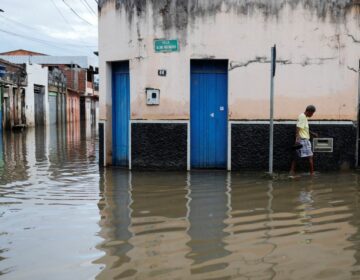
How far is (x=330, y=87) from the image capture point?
31.5 feet

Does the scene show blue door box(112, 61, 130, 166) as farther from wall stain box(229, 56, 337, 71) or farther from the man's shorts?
the man's shorts

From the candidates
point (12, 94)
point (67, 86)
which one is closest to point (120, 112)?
point (12, 94)

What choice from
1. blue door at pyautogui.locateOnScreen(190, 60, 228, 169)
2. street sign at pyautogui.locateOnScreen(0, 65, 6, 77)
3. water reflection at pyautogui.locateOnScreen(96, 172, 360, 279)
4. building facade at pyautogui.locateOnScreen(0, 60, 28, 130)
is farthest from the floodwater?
building facade at pyautogui.locateOnScreen(0, 60, 28, 130)

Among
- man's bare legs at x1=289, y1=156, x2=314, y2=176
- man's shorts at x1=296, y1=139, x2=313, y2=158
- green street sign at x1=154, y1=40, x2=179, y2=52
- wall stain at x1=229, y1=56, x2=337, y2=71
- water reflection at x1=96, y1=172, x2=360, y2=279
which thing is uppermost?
green street sign at x1=154, y1=40, x2=179, y2=52

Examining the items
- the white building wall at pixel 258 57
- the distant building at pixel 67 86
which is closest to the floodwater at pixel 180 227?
the white building wall at pixel 258 57

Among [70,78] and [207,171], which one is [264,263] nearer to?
[207,171]

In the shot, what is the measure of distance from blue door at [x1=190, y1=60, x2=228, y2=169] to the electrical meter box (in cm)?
73

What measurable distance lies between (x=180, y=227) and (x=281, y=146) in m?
4.64

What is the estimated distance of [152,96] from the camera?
968 cm

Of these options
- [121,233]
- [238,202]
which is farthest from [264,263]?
[238,202]

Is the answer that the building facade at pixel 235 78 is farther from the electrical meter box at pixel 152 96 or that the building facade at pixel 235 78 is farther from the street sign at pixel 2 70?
the street sign at pixel 2 70

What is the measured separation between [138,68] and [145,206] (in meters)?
3.88

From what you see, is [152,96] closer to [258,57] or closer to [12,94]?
[258,57]

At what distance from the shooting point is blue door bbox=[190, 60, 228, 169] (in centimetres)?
988
